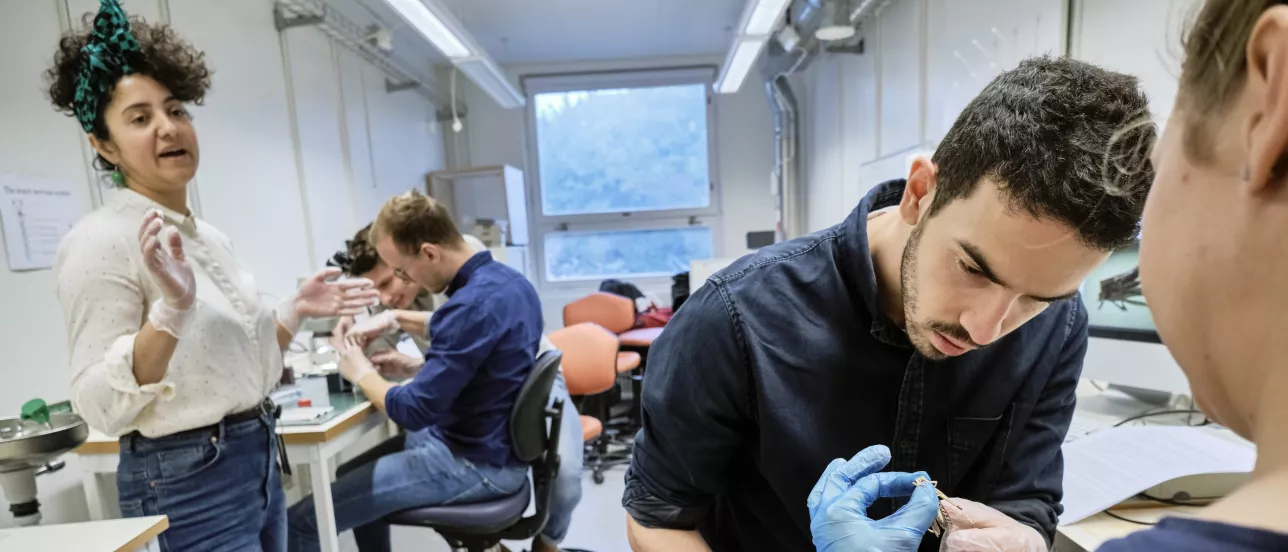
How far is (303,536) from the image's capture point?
163 cm

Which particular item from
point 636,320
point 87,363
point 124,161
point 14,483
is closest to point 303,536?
point 14,483

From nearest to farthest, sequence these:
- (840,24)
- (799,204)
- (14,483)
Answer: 1. (14,483)
2. (840,24)
3. (799,204)

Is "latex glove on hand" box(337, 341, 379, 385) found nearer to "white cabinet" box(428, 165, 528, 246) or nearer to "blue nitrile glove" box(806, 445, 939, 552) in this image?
"blue nitrile glove" box(806, 445, 939, 552)

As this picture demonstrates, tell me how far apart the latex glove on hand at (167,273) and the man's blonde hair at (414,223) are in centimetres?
67

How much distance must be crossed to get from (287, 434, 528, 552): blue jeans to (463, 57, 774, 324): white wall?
3553 mm

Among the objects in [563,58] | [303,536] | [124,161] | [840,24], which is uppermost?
[563,58]

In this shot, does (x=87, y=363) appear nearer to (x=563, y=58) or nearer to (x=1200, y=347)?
(x=1200, y=347)

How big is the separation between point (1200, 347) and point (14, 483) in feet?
6.56

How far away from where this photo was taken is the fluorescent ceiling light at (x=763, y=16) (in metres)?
2.65

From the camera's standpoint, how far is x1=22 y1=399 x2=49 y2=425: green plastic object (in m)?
1.31

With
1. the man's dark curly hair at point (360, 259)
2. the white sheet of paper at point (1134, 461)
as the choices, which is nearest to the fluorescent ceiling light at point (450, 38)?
the man's dark curly hair at point (360, 259)

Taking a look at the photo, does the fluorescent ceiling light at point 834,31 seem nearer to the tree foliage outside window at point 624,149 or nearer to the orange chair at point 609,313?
the orange chair at point 609,313

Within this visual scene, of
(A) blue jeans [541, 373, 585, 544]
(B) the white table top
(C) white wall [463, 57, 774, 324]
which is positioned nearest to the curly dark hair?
(B) the white table top

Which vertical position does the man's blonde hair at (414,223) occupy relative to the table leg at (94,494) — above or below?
above
